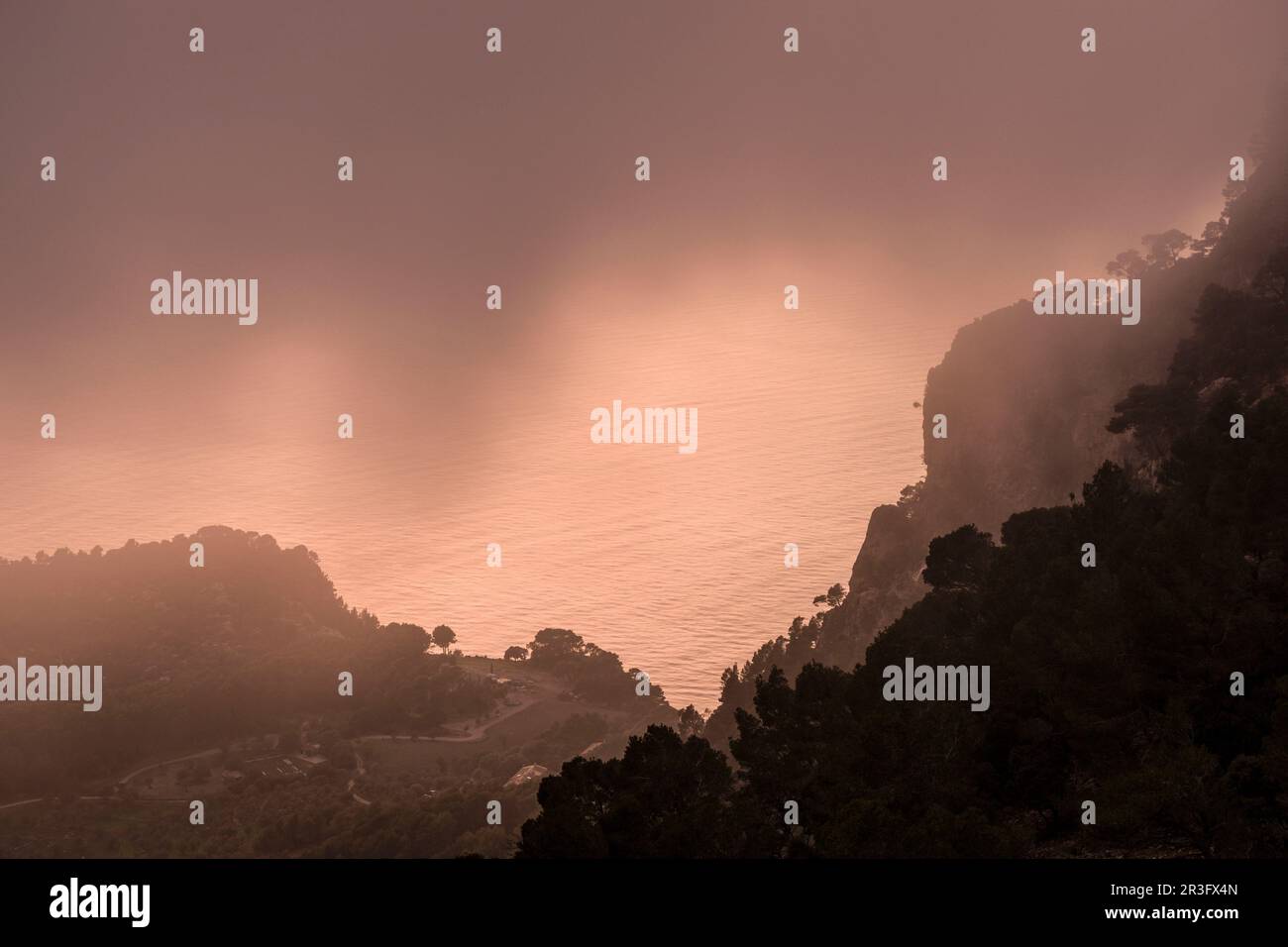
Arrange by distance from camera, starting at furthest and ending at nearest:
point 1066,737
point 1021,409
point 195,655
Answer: point 195,655 < point 1021,409 < point 1066,737

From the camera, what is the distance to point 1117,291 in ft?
289

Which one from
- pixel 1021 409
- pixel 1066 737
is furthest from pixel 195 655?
pixel 1066 737

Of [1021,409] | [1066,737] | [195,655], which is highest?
[1021,409]

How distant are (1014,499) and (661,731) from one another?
5382cm

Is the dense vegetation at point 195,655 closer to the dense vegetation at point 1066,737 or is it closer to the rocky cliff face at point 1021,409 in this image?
the rocky cliff face at point 1021,409

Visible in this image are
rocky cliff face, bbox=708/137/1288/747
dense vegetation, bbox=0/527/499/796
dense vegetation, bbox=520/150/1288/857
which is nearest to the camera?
dense vegetation, bbox=520/150/1288/857

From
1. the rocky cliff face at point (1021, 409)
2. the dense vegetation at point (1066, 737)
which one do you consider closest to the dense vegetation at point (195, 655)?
the rocky cliff face at point (1021, 409)

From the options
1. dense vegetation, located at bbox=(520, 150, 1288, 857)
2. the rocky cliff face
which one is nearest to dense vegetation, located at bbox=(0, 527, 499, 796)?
the rocky cliff face

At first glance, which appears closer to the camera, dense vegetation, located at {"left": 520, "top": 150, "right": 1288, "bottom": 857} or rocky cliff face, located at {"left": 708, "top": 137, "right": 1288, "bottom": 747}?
dense vegetation, located at {"left": 520, "top": 150, "right": 1288, "bottom": 857}

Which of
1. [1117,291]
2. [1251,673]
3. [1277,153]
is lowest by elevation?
[1251,673]

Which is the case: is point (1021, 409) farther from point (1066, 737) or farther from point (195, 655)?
point (195, 655)

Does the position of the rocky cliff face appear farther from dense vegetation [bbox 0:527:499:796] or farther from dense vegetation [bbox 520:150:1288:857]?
dense vegetation [bbox 0:527:499:796]
